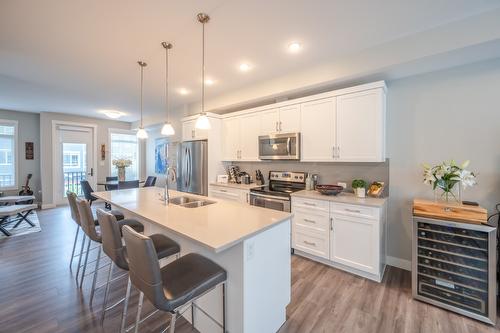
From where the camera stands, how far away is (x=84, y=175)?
656cm

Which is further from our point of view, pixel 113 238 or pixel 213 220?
pixel 213 220

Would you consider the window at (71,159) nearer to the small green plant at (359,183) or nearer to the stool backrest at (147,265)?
the stool backrest at (147,265)

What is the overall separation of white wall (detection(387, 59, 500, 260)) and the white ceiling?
0.71 m

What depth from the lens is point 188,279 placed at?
1333 millimetres

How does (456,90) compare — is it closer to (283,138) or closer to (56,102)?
(283,138)

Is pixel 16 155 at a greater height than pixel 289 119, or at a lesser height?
lesser

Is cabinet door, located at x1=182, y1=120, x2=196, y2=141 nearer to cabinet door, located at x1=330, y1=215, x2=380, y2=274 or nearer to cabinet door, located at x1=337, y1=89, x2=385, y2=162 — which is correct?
cabinet door, located at x1=337, y1=89, x2=385, y2=162

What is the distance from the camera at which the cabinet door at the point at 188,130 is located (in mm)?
4500

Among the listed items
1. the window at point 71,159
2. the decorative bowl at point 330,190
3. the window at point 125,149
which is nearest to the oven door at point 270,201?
the decorative bowl at point 330,190

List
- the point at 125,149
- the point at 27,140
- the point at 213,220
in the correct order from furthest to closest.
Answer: the point at 125,149, the point at 27,140, the point at 213,220

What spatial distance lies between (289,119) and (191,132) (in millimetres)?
2222

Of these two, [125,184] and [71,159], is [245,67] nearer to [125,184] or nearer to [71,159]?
[125,184]

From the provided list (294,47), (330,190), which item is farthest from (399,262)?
(294,47)

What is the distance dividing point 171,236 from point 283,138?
2.15 m
